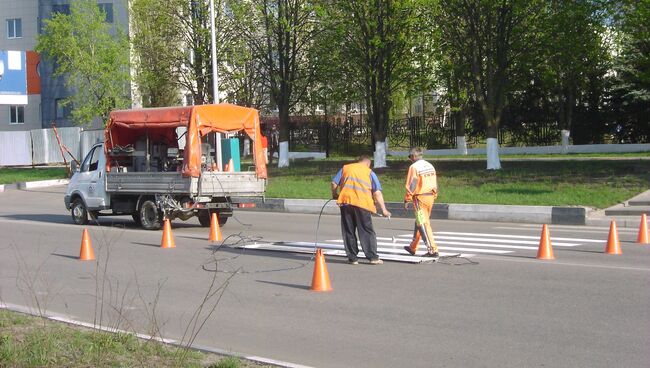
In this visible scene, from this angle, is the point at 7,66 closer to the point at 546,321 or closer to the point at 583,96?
the point at 583,96

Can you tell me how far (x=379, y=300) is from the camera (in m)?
10.0

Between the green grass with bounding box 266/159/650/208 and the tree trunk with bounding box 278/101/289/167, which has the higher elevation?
the tree trunk with bounding box 278/101/289/167

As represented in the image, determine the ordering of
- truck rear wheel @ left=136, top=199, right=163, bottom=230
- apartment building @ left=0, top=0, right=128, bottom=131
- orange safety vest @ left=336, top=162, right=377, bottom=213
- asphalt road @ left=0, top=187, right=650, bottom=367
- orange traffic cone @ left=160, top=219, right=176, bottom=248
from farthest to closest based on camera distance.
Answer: apartment building @ left=0, top=0, right=128, bottom=131 → truck rear wheel @ left=136, top=199, right=163, bottom=230 → orange traffic cone @ left=160, top=219, right=176, bottom=248 → orange safety vest @ left=336, top=162, right=377, bottom=213 → asphalt road @ left=0, top=187, right=650, bottom=367

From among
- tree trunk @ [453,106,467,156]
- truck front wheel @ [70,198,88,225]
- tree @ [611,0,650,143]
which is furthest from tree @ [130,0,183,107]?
tree @ [611,0,650,143]

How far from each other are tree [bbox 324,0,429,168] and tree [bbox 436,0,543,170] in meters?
1.44

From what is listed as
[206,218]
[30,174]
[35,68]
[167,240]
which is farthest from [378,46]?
[35,68]

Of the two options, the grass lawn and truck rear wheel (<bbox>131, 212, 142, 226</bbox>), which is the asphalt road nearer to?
the grass lawn

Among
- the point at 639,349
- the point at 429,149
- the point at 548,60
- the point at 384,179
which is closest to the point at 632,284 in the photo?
the point at 639,349

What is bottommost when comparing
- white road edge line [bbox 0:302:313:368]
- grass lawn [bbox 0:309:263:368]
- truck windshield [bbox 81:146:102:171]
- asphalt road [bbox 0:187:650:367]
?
asphalt road [bbox 0:187:650:367]

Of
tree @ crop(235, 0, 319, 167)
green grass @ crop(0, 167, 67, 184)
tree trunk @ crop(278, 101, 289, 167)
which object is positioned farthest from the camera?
green grass @ crop(0, 167, 67, 184)

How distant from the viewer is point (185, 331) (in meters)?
8.46

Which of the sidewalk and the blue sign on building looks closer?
the sidewalk

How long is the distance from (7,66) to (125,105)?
7640 mm

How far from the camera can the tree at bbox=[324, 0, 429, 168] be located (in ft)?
99.1
